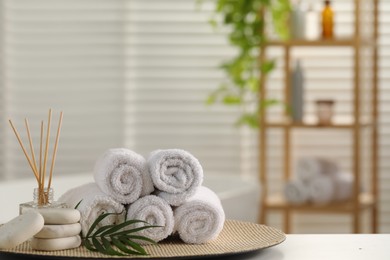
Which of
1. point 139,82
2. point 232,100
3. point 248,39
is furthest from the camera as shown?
point 139,82

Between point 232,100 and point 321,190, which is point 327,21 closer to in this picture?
point 232,100

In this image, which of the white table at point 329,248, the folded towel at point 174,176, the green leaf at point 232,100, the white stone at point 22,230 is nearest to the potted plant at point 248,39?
the green leaf at point 232,100

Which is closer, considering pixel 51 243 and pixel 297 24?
pixel 51 243

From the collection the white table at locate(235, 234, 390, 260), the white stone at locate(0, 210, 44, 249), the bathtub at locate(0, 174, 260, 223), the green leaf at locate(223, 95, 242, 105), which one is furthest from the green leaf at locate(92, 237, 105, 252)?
the green leaf at locate(223, 95, 242, 105)

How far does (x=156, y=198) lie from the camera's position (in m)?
1.56

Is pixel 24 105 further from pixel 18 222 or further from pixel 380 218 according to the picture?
pixel 18 222

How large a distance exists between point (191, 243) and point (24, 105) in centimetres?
305

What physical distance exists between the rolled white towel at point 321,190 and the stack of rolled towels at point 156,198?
2395mm

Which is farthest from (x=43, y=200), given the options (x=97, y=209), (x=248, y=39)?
(x=248, y=39)

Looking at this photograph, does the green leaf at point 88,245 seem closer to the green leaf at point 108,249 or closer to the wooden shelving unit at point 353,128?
the green leaf at point 108,249

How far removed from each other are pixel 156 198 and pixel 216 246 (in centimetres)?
13

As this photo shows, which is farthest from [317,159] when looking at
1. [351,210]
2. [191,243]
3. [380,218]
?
[191,243]

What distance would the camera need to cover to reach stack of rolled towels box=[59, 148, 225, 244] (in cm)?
155

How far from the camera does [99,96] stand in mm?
4473
